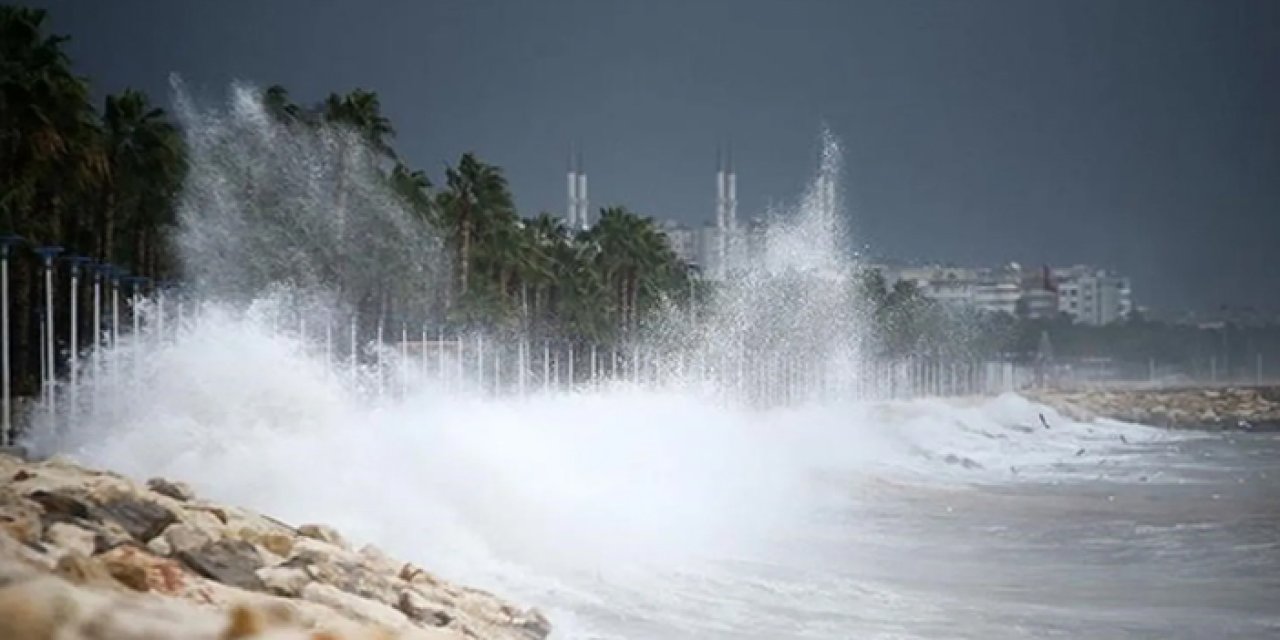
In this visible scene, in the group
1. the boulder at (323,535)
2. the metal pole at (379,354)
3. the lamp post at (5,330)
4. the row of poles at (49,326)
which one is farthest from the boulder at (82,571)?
the metal pole at (379,354)

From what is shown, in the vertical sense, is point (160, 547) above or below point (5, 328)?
below

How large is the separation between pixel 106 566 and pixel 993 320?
557ft

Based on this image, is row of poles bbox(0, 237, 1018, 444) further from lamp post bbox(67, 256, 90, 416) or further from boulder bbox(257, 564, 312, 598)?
boulder bbox(257, 564, 312, 598)

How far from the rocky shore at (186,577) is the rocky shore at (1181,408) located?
101633 mm

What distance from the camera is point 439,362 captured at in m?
52.8

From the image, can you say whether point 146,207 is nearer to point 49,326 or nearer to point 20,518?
point 49,326

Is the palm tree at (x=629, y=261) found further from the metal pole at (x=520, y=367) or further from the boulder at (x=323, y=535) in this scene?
the boulder at (x=323, y=535)

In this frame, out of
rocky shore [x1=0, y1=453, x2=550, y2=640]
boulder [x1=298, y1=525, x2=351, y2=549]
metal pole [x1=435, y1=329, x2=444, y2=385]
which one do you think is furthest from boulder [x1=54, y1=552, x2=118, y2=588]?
metal pole [x1=435, y1=329, x2=444, y2=385]

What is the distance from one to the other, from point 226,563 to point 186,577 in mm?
613

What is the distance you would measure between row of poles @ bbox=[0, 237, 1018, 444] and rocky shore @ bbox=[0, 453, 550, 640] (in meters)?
9.45

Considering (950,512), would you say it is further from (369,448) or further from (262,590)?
(262,590)

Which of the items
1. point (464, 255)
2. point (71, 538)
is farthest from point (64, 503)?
point (464, 255)

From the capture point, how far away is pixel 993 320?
177 meters

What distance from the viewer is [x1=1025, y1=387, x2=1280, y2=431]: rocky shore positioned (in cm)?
11925
